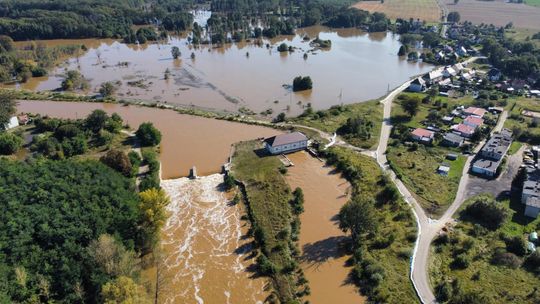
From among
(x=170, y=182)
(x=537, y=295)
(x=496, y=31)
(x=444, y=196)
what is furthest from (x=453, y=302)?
(x=496, y=31)

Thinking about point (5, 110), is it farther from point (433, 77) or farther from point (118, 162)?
point (433, 77)

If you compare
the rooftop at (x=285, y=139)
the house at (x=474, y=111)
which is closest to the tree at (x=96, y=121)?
the rooftop at (x=285, y=139)

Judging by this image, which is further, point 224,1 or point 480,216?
point 224,1

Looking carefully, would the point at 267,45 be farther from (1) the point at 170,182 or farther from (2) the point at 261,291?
(2) the point at 261,291

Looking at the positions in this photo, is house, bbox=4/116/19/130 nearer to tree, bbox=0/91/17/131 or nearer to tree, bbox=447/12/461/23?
tree, bbox=0/91/17/131

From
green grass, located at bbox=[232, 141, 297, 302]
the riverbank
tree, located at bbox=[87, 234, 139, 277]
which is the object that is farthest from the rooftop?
tree, located at bbox=[87, 234, 139, 277]

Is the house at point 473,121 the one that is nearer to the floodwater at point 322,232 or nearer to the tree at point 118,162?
the floodwater at point 322,232
